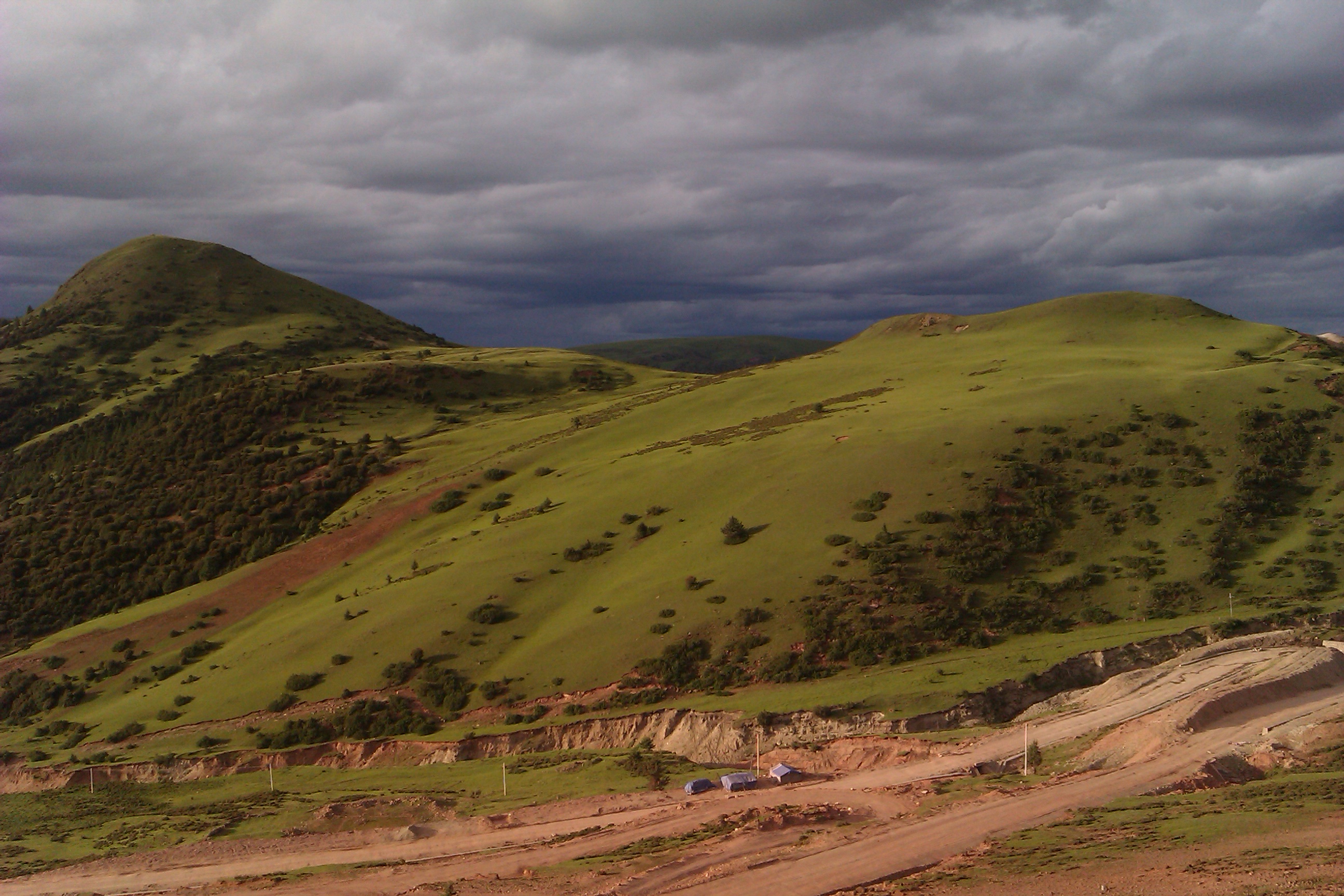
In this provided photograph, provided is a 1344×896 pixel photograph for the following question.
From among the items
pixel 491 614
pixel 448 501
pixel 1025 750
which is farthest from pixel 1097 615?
pixel 448 501

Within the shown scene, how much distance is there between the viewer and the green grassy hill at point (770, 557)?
184 ft

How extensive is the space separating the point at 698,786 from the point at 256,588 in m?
56.3

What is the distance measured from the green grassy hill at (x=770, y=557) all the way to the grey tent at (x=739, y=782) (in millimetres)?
7887

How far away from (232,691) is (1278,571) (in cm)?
6697

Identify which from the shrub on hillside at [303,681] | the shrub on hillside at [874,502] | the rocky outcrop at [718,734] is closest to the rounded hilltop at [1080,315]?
the shrub on hillside at [874,502]

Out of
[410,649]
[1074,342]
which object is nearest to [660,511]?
[410,649]

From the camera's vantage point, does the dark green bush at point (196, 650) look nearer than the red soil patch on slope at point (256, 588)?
Yes

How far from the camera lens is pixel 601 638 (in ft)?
196

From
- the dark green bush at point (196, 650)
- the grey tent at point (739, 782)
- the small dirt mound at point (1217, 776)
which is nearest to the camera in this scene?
the small dirt mound at point (1217, 776)

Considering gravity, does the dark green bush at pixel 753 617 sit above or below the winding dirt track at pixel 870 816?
above

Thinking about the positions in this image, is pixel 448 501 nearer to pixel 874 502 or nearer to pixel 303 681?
pixel 303 681

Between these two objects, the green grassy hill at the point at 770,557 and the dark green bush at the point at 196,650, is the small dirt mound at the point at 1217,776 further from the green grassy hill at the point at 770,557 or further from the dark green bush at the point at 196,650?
the dark green bush at the point at 196,650

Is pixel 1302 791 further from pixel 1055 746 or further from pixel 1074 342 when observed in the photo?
pixel 1074 342

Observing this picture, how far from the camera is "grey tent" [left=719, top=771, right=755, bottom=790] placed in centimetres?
4200
